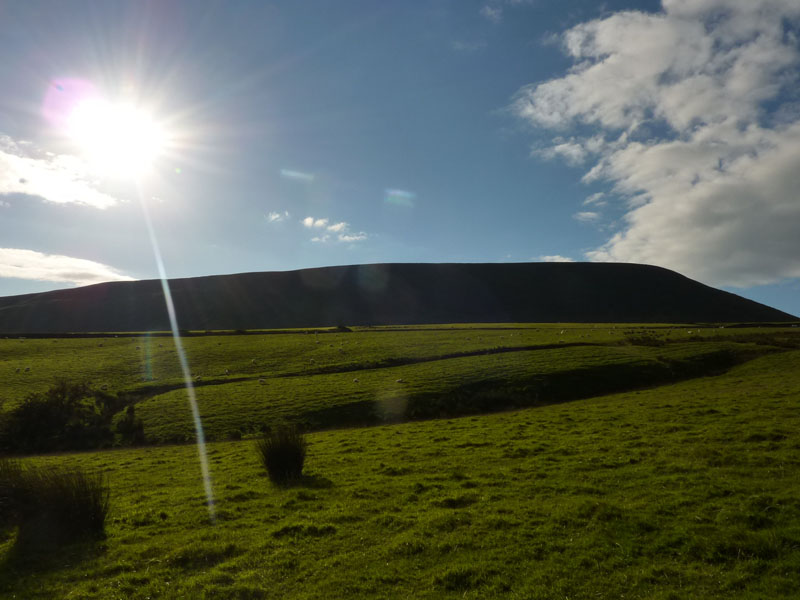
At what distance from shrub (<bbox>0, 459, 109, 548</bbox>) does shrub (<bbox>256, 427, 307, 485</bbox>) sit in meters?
5.63

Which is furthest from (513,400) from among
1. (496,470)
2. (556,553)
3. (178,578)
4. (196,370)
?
(196,370)

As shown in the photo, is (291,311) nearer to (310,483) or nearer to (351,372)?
(351,372)

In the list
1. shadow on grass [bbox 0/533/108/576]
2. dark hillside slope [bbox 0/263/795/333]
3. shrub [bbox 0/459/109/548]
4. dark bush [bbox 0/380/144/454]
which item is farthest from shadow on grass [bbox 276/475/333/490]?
dark hillside slope [bbox 0/263/795/333]

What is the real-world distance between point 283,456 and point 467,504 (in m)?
7.86

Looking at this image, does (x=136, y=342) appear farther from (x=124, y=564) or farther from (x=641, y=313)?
(x=641, y=313)

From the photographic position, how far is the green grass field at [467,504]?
9.41 meters

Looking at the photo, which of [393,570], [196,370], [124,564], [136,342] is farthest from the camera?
[136,342]

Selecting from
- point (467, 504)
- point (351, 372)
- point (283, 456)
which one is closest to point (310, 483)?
point (283, 456)

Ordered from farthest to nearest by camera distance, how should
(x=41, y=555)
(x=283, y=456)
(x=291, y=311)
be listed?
(x=291, y=311) < (x=283, y=456) < (x=41, y=555)

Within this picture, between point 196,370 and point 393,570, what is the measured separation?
4532cm

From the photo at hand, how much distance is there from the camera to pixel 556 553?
33.2 feet

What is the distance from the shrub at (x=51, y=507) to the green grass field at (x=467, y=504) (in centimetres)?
72

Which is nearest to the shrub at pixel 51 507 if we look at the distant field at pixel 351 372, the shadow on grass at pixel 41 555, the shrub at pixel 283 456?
the shadow on grass at pixel 41 555

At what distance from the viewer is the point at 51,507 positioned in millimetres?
13016
